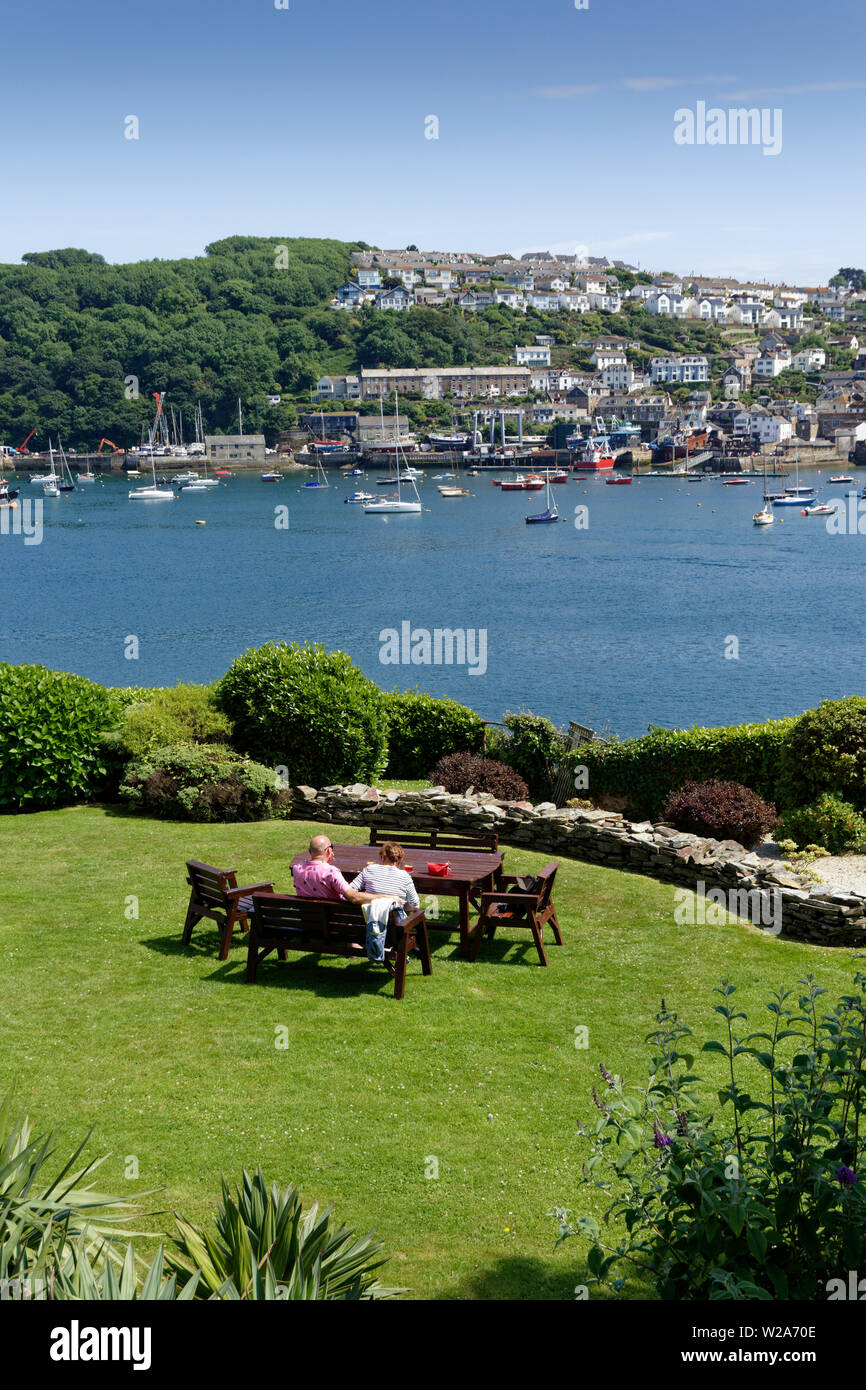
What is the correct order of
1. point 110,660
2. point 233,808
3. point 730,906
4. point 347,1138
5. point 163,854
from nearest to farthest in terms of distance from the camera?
point 347,1138, point 730,906, point 163,854, point 233,808, point 110,660

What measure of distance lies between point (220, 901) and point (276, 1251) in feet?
18.0

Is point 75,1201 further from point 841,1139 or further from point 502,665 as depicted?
point 502,665

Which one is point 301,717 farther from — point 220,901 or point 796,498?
point 796,498

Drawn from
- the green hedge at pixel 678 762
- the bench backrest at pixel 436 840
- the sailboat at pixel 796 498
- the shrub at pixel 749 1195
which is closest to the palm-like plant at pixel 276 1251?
the shrub at pixel 749 1195

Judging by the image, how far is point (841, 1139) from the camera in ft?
15.5

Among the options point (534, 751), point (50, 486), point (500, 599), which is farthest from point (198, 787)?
point (50, 486)

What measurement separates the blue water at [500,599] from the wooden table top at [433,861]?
94.5 feet

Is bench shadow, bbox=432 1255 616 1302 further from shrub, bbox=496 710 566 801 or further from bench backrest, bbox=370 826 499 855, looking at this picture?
shrub, bbox=496 710 566 801

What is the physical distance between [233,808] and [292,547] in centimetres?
9140

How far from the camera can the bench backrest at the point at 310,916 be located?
9617mm

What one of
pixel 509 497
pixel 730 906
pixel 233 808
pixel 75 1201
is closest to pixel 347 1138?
pixel 75 1201

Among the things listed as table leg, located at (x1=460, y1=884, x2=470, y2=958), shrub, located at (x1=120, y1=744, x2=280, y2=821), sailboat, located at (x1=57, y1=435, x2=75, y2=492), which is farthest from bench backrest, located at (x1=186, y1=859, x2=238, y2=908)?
sailboat, located at (x1=57, y1=435, x2=75, y2=492)

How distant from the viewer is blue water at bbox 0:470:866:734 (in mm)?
50312

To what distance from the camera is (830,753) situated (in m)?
14.9
